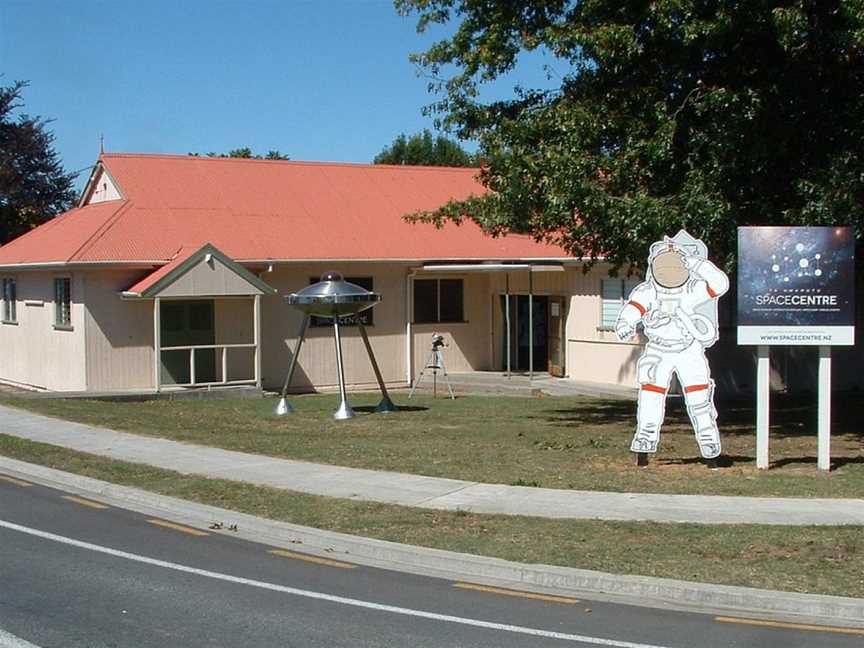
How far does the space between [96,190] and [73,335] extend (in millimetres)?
5754

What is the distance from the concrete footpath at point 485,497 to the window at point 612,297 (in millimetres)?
12204

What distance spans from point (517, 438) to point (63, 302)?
13.5 metres

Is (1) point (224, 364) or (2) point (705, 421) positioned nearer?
(2) point (705, 421)

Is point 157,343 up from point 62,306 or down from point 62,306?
down

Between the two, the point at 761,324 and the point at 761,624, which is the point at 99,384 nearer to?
the point at 761,324

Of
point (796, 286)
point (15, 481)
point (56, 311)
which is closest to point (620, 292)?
→ point (796, 286)

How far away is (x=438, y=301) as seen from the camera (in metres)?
28.8

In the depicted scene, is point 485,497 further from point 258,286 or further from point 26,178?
point 26,178

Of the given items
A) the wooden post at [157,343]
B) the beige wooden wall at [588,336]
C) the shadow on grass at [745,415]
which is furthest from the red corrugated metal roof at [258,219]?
the shadow on grass at [745,415]

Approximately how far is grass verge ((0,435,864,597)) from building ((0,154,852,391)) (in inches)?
527

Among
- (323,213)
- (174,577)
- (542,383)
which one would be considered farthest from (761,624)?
(323,213)

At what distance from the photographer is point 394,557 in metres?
9.52

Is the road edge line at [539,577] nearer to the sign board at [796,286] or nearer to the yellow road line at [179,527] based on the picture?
the yellow road line at [179,527]

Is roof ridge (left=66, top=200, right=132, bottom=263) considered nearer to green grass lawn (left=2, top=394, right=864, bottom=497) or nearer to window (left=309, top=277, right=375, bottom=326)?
green grass lawn (left=2, top=394, right=864, bottom=497)
